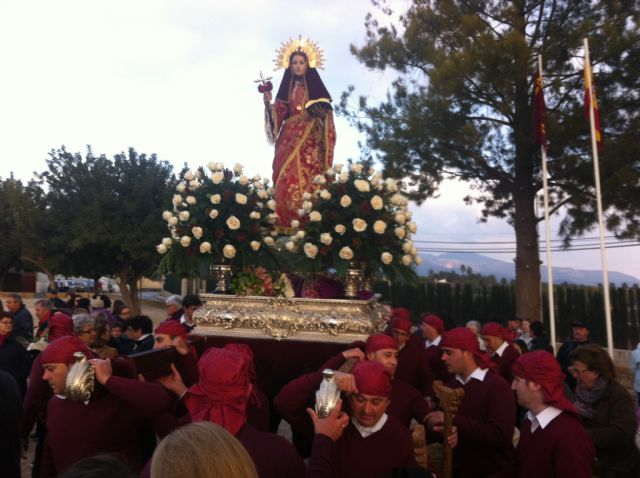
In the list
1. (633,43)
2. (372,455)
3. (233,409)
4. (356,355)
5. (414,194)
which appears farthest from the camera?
(414,194)

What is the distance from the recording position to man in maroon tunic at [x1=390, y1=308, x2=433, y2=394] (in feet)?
18.8

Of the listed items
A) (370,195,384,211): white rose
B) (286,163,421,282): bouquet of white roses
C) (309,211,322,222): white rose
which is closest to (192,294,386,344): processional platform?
(286,163,421,282): bouquet of white roses

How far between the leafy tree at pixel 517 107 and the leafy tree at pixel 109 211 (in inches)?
422

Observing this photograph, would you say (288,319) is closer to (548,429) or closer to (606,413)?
(606,413)

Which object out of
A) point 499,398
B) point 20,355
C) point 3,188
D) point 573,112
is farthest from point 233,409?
point 3,188

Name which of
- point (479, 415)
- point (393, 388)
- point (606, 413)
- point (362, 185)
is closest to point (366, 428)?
point (393, 388)

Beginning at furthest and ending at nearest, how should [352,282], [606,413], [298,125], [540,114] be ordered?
1. [540,114]
2. [298,125]
3. [352,282]
4. [606,413]

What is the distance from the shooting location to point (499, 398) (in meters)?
3.94

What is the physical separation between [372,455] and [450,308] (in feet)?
65.0

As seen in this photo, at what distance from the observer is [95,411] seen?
3.36 meters

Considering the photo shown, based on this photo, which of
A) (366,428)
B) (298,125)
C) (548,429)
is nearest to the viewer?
(366,428)

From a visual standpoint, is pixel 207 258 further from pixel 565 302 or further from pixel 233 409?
pixel 565 302

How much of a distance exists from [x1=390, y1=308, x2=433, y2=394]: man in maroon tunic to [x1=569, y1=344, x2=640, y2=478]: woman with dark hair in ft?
4.90

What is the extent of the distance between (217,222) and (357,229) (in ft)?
5.36
